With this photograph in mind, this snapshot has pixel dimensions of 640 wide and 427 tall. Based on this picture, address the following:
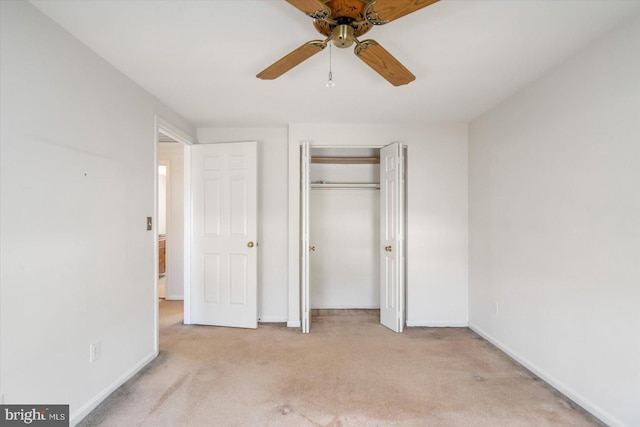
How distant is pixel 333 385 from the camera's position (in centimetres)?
221

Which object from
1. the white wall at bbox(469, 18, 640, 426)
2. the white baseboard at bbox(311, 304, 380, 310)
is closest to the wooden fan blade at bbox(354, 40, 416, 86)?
the white wall at bbox(469, 18, 640, 426)

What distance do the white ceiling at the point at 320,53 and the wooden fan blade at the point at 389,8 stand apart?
41cm

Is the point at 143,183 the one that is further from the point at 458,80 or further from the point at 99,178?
the point at 458,80

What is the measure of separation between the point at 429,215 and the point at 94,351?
3.28 m

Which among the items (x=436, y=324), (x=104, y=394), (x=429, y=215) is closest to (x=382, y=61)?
(x=429, y=215)

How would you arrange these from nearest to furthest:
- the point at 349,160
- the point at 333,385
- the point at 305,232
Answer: the point at 333,385 → the point at 305,232 → the point at 349,160

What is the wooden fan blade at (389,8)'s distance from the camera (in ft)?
3.85

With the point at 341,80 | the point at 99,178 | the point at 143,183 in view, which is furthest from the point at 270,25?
the point at 143,183

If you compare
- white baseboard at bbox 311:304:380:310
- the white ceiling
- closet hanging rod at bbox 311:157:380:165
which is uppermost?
the white ceiling

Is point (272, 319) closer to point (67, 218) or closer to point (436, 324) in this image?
point (436, 324)

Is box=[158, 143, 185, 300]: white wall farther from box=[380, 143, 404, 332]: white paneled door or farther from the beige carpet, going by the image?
box=[380, 143, 404, 332]: white paneled door

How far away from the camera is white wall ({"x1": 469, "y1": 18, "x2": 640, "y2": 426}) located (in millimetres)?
1669

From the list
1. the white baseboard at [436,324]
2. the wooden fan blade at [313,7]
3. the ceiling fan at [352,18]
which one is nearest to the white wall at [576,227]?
the white baseboard at [436,324]

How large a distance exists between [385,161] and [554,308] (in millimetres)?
2095
